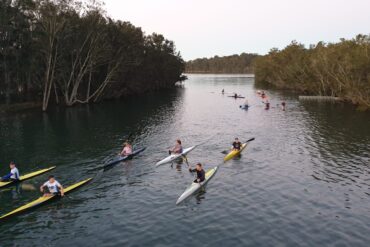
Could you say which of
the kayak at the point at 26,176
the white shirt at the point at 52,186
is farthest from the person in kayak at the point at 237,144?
the white shirt at the point at 52,186

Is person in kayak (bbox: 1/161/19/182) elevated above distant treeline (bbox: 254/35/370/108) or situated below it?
below

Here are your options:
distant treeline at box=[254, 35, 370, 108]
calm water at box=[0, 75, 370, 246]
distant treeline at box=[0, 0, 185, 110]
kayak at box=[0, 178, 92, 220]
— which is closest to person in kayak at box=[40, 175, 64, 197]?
kayak at box=[0, 178, 92, 220]

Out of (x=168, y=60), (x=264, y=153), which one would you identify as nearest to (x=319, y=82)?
(x=168, y=60)

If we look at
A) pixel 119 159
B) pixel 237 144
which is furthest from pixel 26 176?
pixel 237 144

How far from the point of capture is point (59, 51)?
271ft

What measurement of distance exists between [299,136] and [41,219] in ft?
134

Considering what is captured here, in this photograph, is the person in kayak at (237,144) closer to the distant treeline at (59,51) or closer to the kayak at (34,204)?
the kayak at (34,204)

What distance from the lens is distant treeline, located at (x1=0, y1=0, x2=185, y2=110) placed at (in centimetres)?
7486

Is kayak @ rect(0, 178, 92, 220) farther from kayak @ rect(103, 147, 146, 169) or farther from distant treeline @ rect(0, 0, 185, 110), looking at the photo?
distant treeline @ rect(0, 0, 185, 110)

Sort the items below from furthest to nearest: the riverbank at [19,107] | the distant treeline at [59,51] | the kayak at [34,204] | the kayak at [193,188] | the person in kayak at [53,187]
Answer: the riverbank at [19,107], the distant treeline at [59,51], the kayak at [193,188], the person in kayak at [53,187], the kayak at [34,204]

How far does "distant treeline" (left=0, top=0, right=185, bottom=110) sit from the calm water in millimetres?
19488

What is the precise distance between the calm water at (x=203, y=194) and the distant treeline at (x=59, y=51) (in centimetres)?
1949

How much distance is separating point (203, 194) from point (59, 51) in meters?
62.4

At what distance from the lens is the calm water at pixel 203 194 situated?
2495cm
